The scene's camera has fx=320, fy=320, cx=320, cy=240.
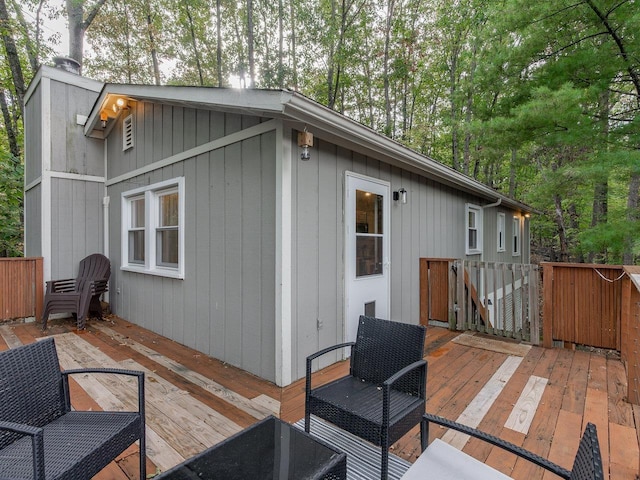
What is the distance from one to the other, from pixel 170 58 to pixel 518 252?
14617 mm

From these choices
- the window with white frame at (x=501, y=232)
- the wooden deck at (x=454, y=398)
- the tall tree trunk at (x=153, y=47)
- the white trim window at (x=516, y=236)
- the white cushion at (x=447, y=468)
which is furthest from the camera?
the white trim window at (x=516, y=236)

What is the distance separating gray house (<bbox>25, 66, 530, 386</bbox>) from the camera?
3.08m

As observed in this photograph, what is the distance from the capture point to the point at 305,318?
3225 millimetres

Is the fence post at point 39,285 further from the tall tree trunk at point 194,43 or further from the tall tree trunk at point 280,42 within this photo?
the tall tree trunk at point 194,43

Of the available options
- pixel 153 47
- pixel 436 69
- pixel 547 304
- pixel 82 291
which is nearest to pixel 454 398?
pixel 547 304

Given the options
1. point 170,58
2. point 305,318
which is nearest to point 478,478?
point 305,318

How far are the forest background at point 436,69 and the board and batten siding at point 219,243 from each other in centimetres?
433

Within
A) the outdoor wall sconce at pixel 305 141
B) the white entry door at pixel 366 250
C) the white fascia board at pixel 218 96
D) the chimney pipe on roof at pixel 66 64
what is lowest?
the white entry door at pixel 366 250

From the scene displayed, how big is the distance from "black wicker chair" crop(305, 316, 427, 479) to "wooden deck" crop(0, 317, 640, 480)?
17.0 inches

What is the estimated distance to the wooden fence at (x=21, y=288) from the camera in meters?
5.08

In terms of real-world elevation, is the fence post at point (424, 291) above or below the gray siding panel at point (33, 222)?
below

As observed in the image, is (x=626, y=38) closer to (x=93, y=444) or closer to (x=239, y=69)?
(x=93, y=444)

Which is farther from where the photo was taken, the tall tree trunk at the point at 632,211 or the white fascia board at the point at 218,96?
the tall tree trunk at the point at 632,211

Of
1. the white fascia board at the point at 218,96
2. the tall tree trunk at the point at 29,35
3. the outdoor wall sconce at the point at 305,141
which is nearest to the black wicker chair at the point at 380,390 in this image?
the outdoor wall sconce at the point at 305,141
